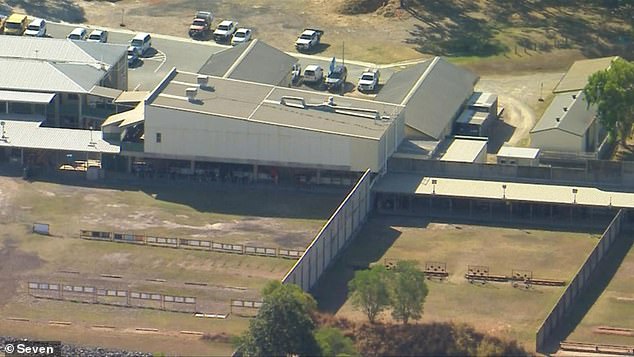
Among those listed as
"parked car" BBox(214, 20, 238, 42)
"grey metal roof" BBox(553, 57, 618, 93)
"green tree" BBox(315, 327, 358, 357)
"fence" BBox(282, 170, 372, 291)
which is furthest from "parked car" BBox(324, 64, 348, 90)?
"green tree" BBox(315, 327, 358, 357)

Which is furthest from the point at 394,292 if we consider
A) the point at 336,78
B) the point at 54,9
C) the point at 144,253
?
the point at 54,9

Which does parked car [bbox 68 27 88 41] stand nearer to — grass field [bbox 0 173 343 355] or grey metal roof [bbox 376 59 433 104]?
grey metal roof [bbox 376 59 433 104]

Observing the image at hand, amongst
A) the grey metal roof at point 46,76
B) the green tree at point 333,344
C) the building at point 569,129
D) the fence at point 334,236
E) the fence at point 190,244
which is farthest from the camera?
the grey metal roof at point 46,76

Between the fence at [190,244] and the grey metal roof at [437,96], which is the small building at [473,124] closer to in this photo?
the grey metal roof at [437,96]

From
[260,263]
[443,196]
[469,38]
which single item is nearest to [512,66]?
[469,38]

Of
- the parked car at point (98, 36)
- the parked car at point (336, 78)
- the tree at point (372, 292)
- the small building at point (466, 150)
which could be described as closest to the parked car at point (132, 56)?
the parked car at point (98, 36)
